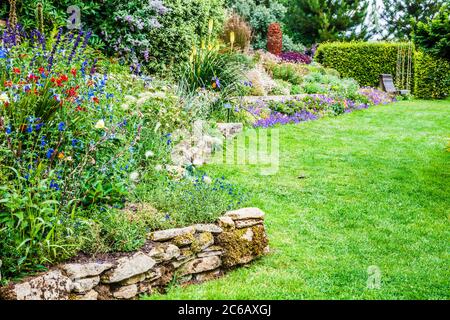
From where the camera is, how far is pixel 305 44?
27562 millimetres

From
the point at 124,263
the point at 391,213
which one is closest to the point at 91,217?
the point at 124,263

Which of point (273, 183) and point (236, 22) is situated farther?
point (236, 22)

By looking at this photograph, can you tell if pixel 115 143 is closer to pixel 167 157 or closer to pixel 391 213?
pixel 167 157

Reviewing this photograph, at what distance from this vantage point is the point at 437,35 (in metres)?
5.89

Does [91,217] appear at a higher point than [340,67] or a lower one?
lower

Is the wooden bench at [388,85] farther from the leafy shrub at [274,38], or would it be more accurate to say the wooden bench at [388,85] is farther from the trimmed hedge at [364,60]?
the leafy shrub at [274,38]

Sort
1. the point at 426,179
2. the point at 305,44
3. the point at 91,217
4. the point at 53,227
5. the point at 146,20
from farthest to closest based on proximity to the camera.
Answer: the point at 305,44
the point at 146,20
the point at 426,179
the point at 91,217
the point at 53,227

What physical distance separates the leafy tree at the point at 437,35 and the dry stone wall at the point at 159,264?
343 centimetres

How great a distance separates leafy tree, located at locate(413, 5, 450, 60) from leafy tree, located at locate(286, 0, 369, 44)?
20.5 meters

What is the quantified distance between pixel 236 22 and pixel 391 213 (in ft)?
37.3

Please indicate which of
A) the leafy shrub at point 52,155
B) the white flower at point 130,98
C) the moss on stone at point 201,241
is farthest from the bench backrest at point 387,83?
the moss on stone at point 201,241

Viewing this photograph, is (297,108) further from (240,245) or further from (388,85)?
(388,85)

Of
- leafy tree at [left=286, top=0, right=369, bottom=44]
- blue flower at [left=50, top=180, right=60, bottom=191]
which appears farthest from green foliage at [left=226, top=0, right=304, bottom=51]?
blue flower at [left=50, top=180, right=60, bottom=191]

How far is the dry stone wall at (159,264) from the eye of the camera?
281 centimetres
